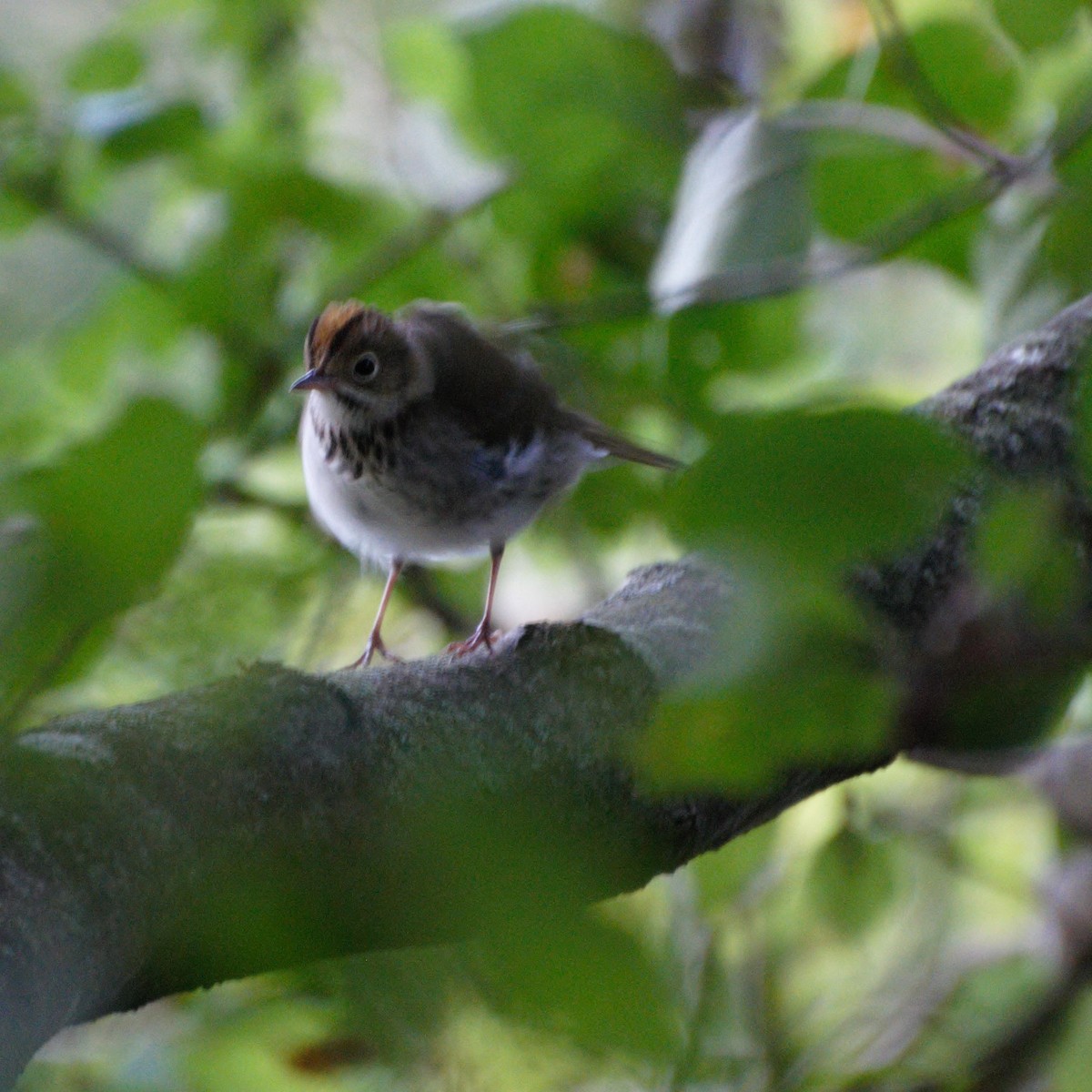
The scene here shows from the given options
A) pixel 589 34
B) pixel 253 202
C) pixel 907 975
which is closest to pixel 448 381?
pixel 253 202

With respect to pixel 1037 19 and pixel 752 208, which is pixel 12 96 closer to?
pixel 752 208

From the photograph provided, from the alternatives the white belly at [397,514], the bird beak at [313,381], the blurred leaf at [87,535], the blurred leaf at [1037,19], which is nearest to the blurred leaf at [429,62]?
the bird beak at [313,381]

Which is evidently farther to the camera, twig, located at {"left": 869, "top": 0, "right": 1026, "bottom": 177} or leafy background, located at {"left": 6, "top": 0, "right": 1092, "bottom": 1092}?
twig, located at {"left": 869, "top": 0, "right": 1026, "bottom": 177}

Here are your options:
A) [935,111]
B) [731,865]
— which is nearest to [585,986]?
[935,111]

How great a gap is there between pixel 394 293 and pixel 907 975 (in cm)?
97

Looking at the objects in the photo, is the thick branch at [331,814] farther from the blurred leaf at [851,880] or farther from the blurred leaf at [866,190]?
the blurred leaf at [866,190]

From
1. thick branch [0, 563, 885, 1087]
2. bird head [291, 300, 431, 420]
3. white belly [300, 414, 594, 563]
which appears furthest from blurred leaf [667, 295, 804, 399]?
thick branch [0, 563, 885, 1087]

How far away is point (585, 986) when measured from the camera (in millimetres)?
240

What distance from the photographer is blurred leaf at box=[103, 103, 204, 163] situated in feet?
3.95

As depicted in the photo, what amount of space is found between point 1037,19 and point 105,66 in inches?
39.3

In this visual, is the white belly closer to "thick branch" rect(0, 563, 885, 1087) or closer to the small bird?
the small bird

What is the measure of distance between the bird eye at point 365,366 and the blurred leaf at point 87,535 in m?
1.19

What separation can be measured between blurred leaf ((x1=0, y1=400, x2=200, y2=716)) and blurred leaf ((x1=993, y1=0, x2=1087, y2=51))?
0.65 metres

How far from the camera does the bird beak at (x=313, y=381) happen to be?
1.42m
